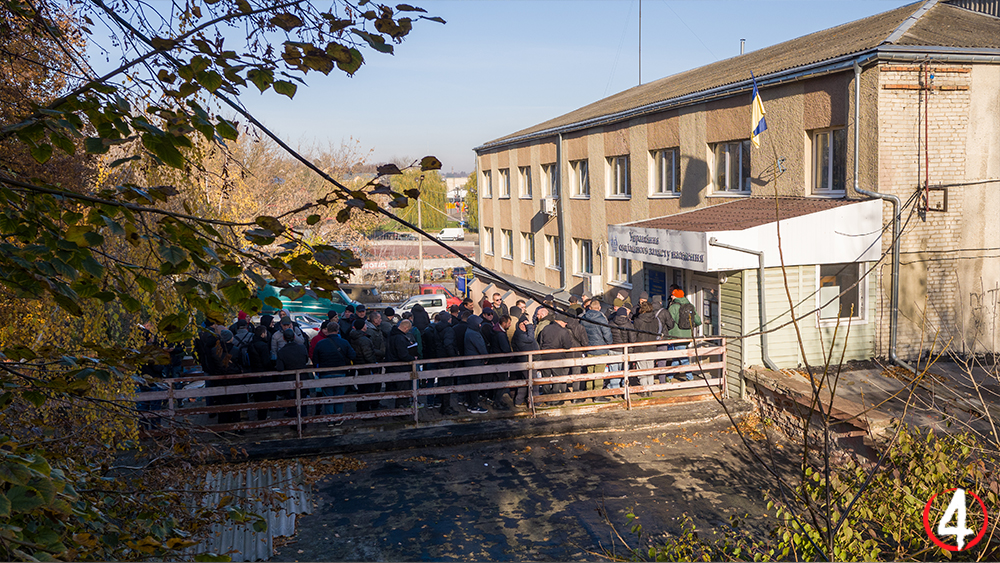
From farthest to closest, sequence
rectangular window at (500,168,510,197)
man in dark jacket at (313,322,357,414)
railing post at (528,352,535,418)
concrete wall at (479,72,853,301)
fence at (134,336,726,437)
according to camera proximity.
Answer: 1. rectangular window at (500,168,510,197)
2. concrete wall at (479,72,853,301)
3. railing post at (528,352,535,418)
4. man in dark jacket at (313,322,357,414)
5. fence at (134,336,726,437)

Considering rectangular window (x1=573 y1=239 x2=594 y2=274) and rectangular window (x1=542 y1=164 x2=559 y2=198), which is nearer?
rectangular window (x1=573 y1=239 x2=594 y2=274)

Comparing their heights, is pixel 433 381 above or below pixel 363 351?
below

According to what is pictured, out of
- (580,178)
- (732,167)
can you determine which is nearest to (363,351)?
(732,167)

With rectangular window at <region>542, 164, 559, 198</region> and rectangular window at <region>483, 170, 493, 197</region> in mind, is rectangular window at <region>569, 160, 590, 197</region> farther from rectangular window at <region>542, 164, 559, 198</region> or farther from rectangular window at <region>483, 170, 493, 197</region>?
rectangular window at <region>483, 170, 493, 197</region>

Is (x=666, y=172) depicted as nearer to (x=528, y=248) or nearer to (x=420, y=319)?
(x=420, y=319)

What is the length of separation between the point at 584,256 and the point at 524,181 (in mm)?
6479

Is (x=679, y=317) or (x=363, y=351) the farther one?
(x=679, y=317)

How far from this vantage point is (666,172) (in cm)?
1905

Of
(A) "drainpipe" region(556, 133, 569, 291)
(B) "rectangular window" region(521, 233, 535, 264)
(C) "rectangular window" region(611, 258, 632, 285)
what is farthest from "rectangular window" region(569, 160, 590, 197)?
(B) "rectangular window" region(521, 233, 535, 264)

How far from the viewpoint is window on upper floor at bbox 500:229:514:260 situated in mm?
31969

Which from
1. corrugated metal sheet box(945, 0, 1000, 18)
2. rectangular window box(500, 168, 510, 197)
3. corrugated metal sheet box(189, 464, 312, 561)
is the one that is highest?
corrugated metal sheet box(945, 0, 1000, 18)

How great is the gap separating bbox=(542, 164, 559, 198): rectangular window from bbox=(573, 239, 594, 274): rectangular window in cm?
234

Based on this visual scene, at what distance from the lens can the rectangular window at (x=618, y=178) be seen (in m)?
21.2

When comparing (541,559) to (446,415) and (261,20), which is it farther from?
(261,20)
